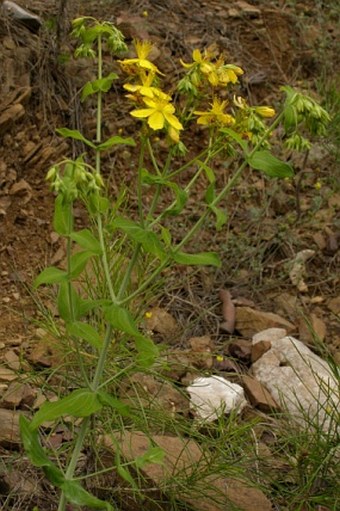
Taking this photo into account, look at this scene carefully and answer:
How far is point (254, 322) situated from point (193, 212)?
681 mm

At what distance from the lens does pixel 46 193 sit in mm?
3953

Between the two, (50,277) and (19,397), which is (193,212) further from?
(50,277)

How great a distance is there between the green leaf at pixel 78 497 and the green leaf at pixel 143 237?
23.2 inches

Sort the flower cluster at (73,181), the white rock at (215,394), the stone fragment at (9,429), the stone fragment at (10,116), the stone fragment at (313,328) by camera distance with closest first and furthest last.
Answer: the flower cluster at (73,181), the stone fragment at (9,429), the white rock at (215,394), the stone fragment at (313,328), the stone fragment at (10,116)

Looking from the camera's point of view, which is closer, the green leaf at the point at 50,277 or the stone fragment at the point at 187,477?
the green leaf at the point at 50,277

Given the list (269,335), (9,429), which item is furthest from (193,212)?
(9,429)

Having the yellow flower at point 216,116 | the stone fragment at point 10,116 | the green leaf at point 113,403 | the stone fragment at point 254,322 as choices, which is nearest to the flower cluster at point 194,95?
the yellow flower at point 216,116

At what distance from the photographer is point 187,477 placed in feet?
7.90

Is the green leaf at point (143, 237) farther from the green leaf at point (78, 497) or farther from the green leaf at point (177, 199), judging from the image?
the green leaf at point (78, 497)

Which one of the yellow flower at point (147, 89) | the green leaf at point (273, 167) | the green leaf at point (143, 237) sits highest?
the yellow flower at point (147, 89)

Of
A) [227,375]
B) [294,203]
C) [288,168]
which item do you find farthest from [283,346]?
[288,168]

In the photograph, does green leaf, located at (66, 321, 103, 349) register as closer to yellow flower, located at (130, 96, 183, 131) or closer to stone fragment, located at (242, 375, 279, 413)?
yellow flower, located at (130, 96, 183, 131)

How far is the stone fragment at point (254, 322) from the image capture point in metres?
3.64

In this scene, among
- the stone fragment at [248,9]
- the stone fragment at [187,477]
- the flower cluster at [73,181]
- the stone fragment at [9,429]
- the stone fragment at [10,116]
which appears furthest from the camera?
the stone fragment at [248,9]
